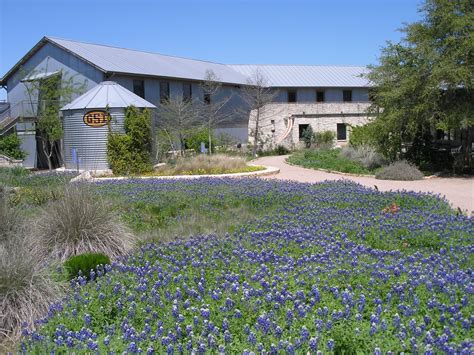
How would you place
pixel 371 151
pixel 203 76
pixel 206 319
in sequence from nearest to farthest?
pixel 206 319, pixel 371 151, pixel 203 76

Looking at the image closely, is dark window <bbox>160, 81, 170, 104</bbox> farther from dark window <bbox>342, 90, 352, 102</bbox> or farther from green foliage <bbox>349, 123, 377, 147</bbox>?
dark window <bbox>342, 90, 352, 102</bbox>

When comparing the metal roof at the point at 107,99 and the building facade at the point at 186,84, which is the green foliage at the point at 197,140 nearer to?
the building facade at the point at 186,84

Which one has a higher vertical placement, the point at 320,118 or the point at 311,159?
the point at 320,118

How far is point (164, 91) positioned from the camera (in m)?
32.2

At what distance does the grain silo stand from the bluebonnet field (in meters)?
14.9

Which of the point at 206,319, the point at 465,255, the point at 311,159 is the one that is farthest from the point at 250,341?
the point at 311,159

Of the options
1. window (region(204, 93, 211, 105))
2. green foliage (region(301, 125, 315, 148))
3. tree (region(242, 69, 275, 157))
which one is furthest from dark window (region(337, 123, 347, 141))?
window (region(204, 93, 211, 105))

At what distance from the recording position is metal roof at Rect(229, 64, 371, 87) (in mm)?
42281

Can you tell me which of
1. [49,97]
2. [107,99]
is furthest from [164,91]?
[107,99]

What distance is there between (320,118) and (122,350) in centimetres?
3700

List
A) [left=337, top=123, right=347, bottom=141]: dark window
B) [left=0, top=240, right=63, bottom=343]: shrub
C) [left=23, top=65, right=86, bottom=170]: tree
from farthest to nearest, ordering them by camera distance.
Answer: [left=337, top=123, right=347, bottom=141]: dark window → [left=23, top=65, right=86, bottom=170]: tree → [left=0, top=240, right=63, bottom=343]: shrub

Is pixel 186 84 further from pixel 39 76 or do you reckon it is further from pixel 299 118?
pixel 299 118

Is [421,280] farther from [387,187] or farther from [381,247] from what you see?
[387,187]

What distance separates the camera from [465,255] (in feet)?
18.2
